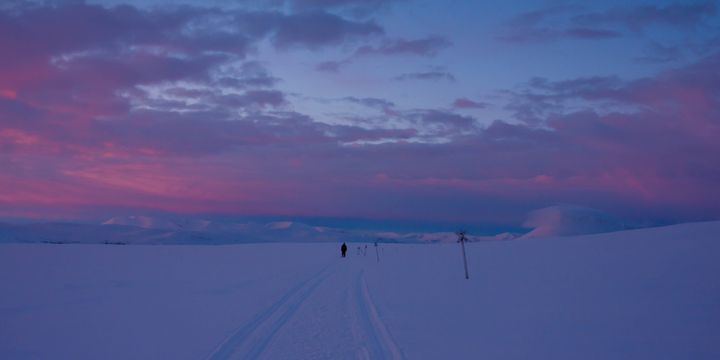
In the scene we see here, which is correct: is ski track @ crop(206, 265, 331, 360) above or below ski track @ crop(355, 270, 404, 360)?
above

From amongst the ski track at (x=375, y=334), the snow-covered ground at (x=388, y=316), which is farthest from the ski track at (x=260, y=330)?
the ski track at (x=375, y=334)

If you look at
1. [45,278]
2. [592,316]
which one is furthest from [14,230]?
[592,316]

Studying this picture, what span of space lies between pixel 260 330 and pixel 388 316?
3.29 m

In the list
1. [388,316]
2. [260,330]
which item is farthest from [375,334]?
[260,330]

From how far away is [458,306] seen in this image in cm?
1427

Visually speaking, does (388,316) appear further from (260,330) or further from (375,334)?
(260,330)

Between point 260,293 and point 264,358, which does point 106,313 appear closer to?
point 260,293

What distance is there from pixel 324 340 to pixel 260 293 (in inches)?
340

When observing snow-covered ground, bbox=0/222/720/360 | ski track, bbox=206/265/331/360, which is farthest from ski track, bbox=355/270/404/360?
ski track, bbox=206/265/331/360

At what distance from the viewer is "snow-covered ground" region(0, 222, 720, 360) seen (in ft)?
29.0

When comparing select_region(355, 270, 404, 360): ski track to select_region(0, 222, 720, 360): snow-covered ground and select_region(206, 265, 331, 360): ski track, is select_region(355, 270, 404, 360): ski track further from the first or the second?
select_region(206, 265, 331, 360): ski track

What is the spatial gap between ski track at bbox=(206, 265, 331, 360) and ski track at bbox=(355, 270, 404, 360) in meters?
1.80

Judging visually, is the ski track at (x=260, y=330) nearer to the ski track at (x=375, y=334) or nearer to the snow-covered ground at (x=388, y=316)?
the snow-covered ground at (x=388, y=316)

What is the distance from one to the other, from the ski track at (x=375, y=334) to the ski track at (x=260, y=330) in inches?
70.9
